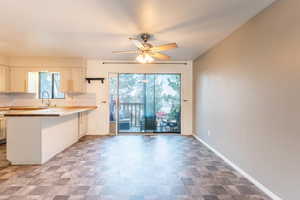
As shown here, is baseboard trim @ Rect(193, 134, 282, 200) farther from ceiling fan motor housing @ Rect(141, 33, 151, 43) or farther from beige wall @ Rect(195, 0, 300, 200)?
ceiling fan motor housing @ Rect(141, 33, 151, 43)

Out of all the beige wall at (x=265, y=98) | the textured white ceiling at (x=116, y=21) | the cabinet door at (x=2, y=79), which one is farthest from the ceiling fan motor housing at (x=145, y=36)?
the cabinet door at (x=2, y=79)

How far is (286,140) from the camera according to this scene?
1.93 m

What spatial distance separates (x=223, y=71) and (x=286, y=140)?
192 cm

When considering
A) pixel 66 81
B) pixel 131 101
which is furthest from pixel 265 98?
pixel 66 81

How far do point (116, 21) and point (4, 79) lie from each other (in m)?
4.48

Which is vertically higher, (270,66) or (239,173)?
(270,66)

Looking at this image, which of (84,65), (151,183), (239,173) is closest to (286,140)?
(239,173)

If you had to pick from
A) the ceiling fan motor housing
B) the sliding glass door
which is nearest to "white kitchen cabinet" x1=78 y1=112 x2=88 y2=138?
the sliding glass door

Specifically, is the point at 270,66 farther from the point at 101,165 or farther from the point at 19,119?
the point at 19,119

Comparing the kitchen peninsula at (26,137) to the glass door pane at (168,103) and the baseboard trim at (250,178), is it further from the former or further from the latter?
the glass door pane at (168,103)

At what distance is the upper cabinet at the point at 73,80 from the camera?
17.2ft

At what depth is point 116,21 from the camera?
2727mm

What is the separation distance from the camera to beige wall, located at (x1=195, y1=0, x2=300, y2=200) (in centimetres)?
185

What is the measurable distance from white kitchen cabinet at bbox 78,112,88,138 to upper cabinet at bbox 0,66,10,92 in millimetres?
2357
